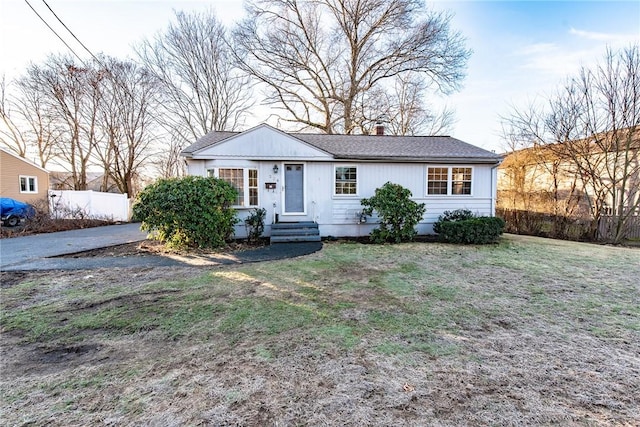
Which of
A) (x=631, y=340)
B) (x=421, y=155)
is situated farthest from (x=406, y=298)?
(x=421, y=155)

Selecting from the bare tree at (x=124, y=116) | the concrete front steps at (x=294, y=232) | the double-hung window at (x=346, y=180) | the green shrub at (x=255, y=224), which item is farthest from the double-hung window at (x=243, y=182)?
the bare tree at (x=124, y=116)

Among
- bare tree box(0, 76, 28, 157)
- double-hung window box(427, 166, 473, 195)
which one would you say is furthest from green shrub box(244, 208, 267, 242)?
bare tree box(0, 76, 28, 157)

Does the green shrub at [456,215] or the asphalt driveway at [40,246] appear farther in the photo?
the green shrub at [456,215]

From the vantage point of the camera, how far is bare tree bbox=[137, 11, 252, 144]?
66.7 ft

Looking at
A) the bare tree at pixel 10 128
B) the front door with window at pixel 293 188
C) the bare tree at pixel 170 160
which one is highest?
the bare tree at pixel 10 128

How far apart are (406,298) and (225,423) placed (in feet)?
10.5

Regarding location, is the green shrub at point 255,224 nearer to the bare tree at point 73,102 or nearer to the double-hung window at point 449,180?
the double-hung window at point 449,180

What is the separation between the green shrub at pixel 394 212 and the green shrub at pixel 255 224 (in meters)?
3.36

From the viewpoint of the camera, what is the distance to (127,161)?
2136 centimetres

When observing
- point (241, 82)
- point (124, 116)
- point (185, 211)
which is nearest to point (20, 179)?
point (124, 116)

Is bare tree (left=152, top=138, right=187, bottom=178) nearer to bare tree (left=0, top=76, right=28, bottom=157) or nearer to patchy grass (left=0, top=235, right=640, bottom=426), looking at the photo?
bare tree (left=0, top=76, right=28, bottom=157)

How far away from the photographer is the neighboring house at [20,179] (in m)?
16.5

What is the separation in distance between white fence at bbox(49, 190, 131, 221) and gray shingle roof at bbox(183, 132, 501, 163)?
8720 millimetres

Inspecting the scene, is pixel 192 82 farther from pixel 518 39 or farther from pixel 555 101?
pixel 555 101
